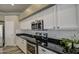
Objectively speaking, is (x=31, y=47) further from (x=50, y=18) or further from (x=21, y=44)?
(x=50, y=18)

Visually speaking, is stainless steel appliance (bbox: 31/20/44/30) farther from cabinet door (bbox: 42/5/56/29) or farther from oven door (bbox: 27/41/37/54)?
oven door (bbox: 27/41/37/54)

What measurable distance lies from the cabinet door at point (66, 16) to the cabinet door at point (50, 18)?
0.13 metres

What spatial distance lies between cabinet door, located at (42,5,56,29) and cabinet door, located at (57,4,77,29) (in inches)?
5.0

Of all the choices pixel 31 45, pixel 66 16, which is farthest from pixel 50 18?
pixel 31 45

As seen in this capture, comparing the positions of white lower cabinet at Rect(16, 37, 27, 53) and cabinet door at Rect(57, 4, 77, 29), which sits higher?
cabinet door at Rect(57, 4, 77, 29)

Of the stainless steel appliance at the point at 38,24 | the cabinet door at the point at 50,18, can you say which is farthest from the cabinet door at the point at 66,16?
the stainless steel appliance at the point at 38,24

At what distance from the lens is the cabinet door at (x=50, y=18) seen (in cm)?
196

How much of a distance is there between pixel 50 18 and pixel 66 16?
1.52ft

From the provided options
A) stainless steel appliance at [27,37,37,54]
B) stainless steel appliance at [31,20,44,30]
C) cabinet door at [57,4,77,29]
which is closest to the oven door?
stainless steel appliance at [27,37,37,54]

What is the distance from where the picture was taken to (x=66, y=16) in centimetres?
166

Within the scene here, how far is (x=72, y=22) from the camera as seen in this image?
61.6 inches

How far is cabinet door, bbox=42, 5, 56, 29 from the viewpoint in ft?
6.44
